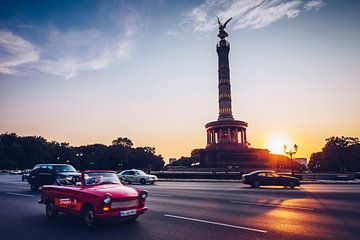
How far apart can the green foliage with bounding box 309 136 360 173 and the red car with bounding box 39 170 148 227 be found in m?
71.7

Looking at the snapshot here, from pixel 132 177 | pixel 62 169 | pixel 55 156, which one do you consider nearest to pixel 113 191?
pixel 62 169

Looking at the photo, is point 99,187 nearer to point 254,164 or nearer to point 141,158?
point 254,164

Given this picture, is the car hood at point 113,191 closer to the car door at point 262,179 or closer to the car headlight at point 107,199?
the car headlight at point 107,199

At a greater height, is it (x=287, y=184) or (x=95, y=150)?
(x=95, y=150)

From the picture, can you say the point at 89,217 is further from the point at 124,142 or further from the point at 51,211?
the point at 124,142

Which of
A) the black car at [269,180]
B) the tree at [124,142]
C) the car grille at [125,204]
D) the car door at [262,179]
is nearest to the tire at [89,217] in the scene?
the car grille at [125,204]

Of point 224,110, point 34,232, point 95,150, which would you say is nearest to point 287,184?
point 34,232

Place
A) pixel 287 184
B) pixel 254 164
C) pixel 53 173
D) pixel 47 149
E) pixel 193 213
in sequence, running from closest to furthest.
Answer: pixel 193 213 → pixel 53 173 → pixel 287 184 → pixel 254 164 → pixel 47 149

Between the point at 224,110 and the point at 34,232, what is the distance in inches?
2440

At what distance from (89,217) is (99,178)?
1473 mm

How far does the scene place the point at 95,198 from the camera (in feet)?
25.1

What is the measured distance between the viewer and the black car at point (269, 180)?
22844 millimetres

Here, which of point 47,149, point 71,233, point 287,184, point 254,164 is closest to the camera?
point 71,233

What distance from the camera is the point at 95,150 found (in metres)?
117
